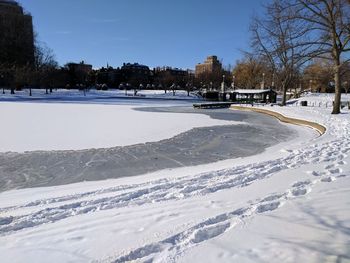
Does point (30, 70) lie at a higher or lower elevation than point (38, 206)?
higher

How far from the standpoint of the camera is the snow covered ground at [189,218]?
3.57 m

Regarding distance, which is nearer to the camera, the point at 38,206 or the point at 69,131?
the point at 38,206

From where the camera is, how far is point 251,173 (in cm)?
688

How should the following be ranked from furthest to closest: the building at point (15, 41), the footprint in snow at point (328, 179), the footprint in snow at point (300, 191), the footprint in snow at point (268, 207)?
the building at point (15, 41) → the footprint in snow at point (328, 179) → the footprint in snow at point (300, 191) → the footprint in snow at point (268, 207)

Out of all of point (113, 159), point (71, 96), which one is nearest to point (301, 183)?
point (113, 159)

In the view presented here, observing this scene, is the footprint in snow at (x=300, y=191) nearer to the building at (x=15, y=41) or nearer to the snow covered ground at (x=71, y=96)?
the snow covered ground at (x=71, y=96)

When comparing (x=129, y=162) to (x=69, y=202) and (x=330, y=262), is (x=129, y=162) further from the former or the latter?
(x=330, y=262)

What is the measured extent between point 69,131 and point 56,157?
16.7 feet

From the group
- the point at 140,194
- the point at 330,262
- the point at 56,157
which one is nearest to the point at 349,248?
the point at 330,262

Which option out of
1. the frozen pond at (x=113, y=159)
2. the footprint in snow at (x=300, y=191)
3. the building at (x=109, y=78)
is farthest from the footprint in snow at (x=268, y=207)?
the building at (x=109, y=78)

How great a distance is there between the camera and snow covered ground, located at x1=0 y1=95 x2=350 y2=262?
141 inches

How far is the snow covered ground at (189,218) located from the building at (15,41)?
67.4 metres

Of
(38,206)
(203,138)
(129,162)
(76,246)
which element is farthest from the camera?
(203,138)

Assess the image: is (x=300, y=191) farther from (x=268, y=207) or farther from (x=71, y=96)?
(x=71, y=96)
